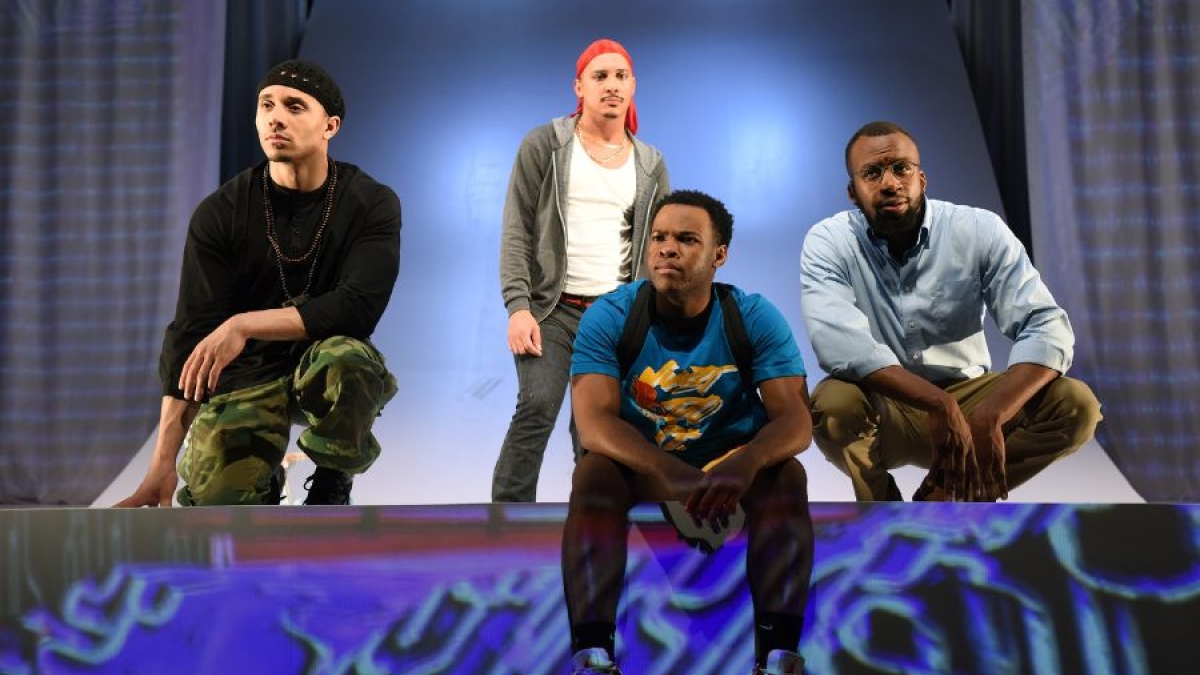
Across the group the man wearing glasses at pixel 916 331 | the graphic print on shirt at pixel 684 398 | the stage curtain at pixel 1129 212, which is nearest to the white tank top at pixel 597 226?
the man wearing glasses at pixel 916 331

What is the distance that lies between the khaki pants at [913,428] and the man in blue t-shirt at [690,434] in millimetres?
321

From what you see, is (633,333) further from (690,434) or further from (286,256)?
(286,256)

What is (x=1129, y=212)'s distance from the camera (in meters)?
3.97

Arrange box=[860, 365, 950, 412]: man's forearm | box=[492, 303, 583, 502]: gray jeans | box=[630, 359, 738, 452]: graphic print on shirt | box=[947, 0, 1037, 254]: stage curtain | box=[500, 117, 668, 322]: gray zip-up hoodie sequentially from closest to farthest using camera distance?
box=[630, 359, 738, 452]: graphic print on shirt, box=[860, 365, 950, 412]: man's forearm, box=[492, 303, 583, 502]: gray jeans, box=[500, 117, 668, 322]: gray zip-up hoodie, box=[947, 0, 1037, 254]: stage curtain

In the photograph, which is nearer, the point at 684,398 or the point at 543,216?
the point at 684,398

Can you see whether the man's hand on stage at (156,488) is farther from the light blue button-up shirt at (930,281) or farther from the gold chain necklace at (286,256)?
the light blue button-up shirt at (930,281)

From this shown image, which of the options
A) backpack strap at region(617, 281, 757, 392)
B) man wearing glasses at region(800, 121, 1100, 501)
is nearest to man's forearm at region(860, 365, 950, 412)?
man wearing glasses at region(800, 121, 1100, 501)

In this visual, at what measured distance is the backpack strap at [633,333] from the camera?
6.61ft

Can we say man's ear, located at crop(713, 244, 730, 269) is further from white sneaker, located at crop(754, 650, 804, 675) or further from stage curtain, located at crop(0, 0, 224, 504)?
stage curtain, located at crop(0, 0, 224, 504)

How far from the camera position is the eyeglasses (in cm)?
234

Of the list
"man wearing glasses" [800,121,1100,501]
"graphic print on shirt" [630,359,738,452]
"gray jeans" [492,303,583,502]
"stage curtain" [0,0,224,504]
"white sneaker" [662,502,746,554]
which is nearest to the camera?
"white sneaker" [662,502,746,554]

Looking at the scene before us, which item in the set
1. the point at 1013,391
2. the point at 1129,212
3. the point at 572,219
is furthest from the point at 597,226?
the point at 1129,212

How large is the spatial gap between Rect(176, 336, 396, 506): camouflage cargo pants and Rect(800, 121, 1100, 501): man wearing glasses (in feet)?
2.86

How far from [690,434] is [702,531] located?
218mm
